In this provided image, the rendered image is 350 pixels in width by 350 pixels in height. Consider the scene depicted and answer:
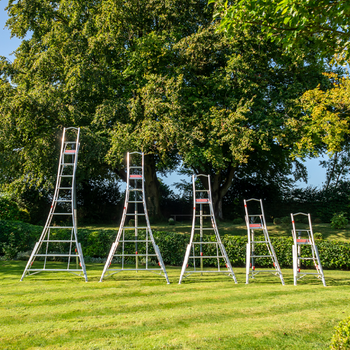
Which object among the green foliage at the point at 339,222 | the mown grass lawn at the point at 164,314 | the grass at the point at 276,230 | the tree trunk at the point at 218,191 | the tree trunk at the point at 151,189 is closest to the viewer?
the mown grass lawn at the point at 164,314

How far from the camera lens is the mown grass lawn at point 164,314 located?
3.96 meters

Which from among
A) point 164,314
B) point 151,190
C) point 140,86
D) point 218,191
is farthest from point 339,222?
point 164,314

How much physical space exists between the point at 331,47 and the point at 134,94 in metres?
10.9

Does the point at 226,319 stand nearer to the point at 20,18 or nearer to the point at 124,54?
the point at 124,54

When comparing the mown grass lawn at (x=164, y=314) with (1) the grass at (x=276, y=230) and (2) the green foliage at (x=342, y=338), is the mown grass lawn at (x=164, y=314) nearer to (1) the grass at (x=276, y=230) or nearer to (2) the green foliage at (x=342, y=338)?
(2) the green foliage at (x=342, y=338)

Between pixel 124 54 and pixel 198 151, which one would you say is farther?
pixel 124 54

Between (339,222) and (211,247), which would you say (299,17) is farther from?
(339,222)

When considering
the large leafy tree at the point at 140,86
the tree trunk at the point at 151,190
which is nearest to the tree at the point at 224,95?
the large leafy tree at the point at 140,86

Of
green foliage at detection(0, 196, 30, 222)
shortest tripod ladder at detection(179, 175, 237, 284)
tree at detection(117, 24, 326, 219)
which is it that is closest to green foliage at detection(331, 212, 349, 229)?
tree at detection(117, 24, 326, 219)

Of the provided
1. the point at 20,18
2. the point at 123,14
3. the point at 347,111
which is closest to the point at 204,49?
the point at 123,14

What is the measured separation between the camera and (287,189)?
22.6 meters

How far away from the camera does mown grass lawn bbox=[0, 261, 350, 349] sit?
3.96 metres

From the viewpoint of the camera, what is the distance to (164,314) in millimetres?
5082

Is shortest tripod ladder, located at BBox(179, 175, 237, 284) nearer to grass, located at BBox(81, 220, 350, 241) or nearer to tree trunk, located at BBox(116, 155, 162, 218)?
grass, located at BBox(81, 220, 350, 241)
